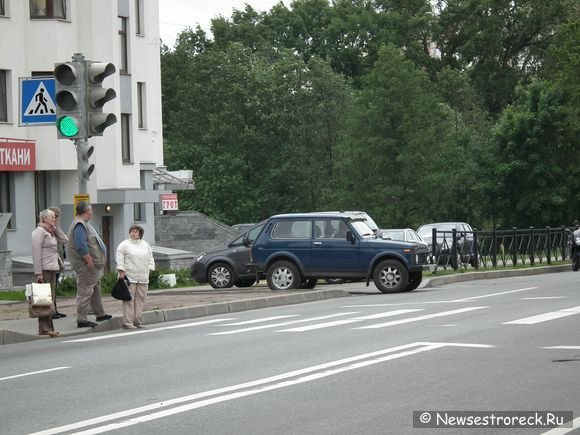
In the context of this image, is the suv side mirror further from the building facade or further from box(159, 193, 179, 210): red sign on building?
box(159, 193, 179, 210): red sign on building

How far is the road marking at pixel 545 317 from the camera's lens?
18.0 meters

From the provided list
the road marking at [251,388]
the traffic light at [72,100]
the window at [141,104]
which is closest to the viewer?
the road marking at [251,388]

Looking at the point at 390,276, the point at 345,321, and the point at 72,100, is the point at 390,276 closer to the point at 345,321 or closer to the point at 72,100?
the point at 345,321

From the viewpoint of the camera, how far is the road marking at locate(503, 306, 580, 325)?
17952mm

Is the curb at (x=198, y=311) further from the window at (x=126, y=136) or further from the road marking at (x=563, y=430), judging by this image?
the window at (x=126, y=136)

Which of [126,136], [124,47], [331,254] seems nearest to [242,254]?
[331,254]

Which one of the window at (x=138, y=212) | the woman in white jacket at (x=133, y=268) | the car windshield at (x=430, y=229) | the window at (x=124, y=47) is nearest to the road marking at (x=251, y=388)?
the woman in white jacket at (x=133, y=268)

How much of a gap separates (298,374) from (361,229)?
17271 mm

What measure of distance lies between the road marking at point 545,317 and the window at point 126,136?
3025cm

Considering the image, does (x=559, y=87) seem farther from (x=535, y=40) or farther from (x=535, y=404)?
(x=535, y=404)

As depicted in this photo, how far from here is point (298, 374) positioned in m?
12.5

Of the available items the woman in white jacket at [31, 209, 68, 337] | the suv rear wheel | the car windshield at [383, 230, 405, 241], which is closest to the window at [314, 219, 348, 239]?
the suv rear wheel

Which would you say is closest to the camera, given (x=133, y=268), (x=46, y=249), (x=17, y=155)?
(x=133, y=268)

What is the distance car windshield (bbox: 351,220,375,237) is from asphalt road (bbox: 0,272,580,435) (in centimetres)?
884
